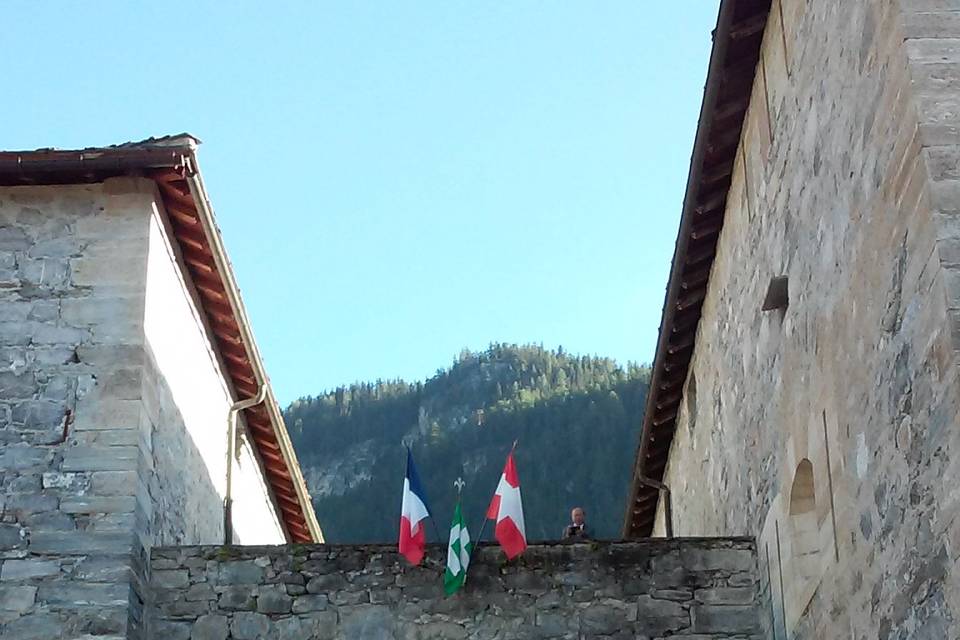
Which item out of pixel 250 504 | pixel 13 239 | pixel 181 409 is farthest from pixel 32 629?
pixel 250 504

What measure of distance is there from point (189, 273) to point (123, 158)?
154cm

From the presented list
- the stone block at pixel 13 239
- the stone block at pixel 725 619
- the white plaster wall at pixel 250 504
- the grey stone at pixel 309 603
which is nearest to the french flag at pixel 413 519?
the grey stone at pixel 309 603

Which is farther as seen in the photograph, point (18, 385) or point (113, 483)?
point (18, 385)

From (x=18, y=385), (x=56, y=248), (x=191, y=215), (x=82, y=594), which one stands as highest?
(x=191, y=215)

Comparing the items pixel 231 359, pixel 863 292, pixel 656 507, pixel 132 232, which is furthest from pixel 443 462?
pixel 863 292

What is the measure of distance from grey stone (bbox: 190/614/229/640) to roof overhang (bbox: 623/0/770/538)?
15.1 feet

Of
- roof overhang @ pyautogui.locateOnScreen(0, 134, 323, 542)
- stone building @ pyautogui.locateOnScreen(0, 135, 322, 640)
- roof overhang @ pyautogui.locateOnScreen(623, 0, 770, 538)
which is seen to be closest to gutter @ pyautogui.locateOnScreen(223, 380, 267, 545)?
roof overhang @ pyautogui.locateOnScreen(0, 134, 323, 542)

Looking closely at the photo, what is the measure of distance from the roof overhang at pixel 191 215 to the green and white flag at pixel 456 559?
2.77 metres

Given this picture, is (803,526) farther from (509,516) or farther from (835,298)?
(509,516)

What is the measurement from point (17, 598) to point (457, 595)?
9.46 ft

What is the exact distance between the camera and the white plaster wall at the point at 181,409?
33.0 ft

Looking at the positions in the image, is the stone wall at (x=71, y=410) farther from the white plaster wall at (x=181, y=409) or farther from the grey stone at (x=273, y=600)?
the grey stone at (x=273, y=600)

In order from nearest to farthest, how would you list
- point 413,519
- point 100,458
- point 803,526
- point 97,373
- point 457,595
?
1. point 803,526
2. point 100,458
3. point 97,373
4. point 457,595
5. point 413,519

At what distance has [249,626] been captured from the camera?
382 inches
